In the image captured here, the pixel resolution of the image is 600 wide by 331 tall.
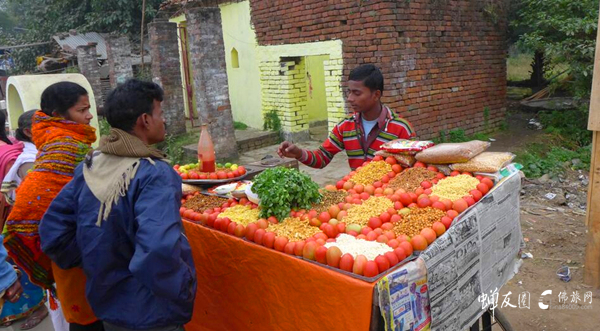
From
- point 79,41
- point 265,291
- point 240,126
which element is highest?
point 79,41

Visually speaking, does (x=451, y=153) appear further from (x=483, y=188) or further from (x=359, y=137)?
(x=359, y=137)

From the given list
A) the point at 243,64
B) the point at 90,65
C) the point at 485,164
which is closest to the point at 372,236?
the point at 485,164

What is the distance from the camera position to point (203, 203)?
3.26 meters

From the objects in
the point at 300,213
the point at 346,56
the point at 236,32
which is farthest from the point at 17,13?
the point at 300,213

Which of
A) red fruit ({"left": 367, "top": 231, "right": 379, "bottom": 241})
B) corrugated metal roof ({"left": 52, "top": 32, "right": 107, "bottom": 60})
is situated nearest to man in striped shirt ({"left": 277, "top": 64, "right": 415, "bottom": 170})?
red fruit ({"left": 367, "top": 231, "right": 379, "bottom": 241})

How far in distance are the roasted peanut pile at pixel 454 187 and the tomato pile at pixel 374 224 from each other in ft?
0.05

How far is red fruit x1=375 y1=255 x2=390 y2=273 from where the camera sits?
6.75ft

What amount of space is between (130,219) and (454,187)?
1.82 m

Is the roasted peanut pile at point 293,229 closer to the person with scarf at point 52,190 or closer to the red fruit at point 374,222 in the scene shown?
the red fruit at point 374,222

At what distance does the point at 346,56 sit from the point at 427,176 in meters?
5.53

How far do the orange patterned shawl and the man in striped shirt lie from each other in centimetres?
140

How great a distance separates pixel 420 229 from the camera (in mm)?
2361

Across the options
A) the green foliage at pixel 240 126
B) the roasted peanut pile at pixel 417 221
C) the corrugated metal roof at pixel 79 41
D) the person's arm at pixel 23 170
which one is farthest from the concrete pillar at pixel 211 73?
the corrugated metal roof at pixel 79 41

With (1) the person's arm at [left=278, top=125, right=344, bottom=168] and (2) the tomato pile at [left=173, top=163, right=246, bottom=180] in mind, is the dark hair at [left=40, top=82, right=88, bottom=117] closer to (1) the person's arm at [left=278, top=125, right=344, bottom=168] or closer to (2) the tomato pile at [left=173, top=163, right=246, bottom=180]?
(2) the tomato pile at [left=173, top=163, right=246, bottom=180]
